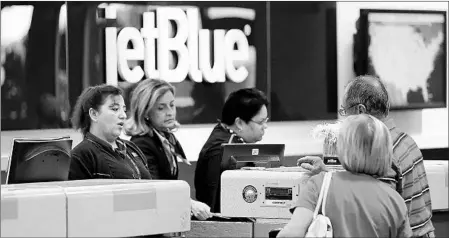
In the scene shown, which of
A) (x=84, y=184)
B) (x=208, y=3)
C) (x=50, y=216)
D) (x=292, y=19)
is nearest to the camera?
(x=50, y=216)

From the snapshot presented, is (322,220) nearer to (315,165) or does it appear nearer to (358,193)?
(358,193)

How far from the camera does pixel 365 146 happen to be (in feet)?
9.83

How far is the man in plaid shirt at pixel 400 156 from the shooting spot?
350 centimetres

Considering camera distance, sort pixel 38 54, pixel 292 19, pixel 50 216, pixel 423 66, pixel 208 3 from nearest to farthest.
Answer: pixel 50 216 < pixel 38 54 < pixel 208 3 < pixel 292 19 < pixel 423 66

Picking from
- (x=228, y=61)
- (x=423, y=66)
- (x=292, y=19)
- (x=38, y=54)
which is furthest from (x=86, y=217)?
(x=423, y=66)

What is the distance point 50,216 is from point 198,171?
2458mm

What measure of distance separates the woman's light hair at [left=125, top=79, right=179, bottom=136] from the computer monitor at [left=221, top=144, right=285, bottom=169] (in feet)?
2.05

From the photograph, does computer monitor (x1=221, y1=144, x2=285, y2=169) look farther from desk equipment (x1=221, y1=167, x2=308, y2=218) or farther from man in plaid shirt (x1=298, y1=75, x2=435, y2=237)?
man in plaid shirt (x1=298, y1=75, x2=435, y2=237)

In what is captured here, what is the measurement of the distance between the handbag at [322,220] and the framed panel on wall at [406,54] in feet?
17.4

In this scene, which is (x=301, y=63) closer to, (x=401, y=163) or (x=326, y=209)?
(x=401, y=163)

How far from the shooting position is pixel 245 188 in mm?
3912

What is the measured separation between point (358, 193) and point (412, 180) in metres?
0.56

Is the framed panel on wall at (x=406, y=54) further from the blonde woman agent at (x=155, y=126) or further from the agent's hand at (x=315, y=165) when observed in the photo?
the agent's hand at (x=315, y=165)

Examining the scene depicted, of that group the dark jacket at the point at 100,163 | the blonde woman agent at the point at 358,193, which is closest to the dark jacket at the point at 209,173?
the dark jacket at the point at 100,163
